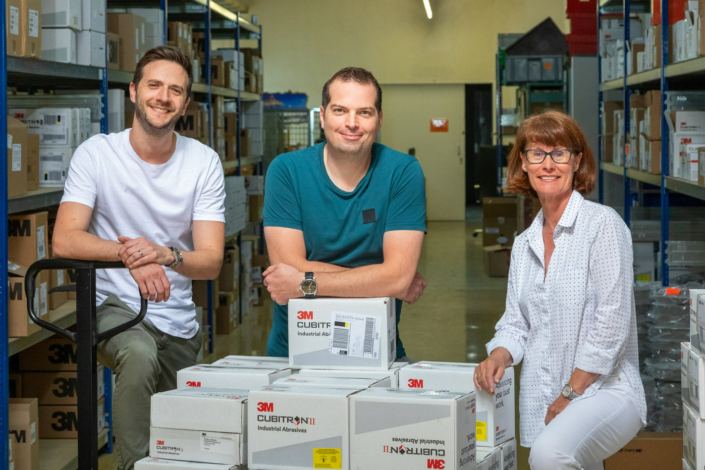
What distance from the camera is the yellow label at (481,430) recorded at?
1784 mm

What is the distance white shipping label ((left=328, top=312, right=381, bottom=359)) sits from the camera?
6.12 ft

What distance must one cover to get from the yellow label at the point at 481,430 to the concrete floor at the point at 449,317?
1397mm

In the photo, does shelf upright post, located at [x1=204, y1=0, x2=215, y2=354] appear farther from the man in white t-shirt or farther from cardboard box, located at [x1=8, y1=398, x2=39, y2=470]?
the man in white t-shirt

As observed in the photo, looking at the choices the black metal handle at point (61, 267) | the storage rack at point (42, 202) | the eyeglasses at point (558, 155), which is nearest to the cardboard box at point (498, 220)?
the storage rack at point (42, 202)

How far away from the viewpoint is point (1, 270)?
2.48m

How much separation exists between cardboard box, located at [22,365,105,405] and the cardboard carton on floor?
221 cm

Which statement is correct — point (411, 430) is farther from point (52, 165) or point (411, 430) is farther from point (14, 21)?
point (52, 165)

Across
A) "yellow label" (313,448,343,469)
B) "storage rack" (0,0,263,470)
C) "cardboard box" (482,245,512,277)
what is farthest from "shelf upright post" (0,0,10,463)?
"cardboard box" (482,245,512,277)

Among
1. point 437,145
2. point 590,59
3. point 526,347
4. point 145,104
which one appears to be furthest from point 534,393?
point 437,145

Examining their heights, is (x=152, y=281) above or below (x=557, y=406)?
above

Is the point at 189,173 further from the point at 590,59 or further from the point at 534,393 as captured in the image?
the point at 590,59

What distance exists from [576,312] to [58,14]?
2312 millimetres

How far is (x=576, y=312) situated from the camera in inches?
75.2

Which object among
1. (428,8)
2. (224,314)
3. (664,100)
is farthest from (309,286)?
(428,8)
